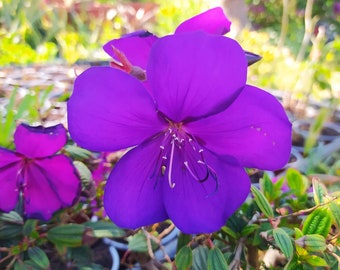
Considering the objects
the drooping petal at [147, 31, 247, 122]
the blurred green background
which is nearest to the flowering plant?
the drooping petal at [147, 31, 247, 122]

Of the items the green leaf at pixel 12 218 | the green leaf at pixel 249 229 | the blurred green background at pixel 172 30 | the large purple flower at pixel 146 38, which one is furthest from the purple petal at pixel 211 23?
the blurred green background at pixel 172 30

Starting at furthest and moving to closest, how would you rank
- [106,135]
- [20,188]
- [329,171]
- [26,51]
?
[26,51] → [329,171] → [20,188] → [106,135]

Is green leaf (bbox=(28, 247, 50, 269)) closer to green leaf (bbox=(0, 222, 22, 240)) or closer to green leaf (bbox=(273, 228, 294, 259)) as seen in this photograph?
green leaf (bbox=(0, 222, 22, 240))

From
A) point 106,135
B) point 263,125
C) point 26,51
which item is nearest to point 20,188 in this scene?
point 106,135

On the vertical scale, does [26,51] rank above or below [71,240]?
below

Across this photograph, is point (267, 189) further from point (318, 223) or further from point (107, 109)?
point (107, 109)

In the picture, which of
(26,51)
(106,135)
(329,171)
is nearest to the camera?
(106,135)

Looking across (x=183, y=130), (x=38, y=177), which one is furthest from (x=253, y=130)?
(x=38, y=177)

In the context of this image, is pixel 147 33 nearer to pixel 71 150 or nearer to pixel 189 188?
pixel 189 188
